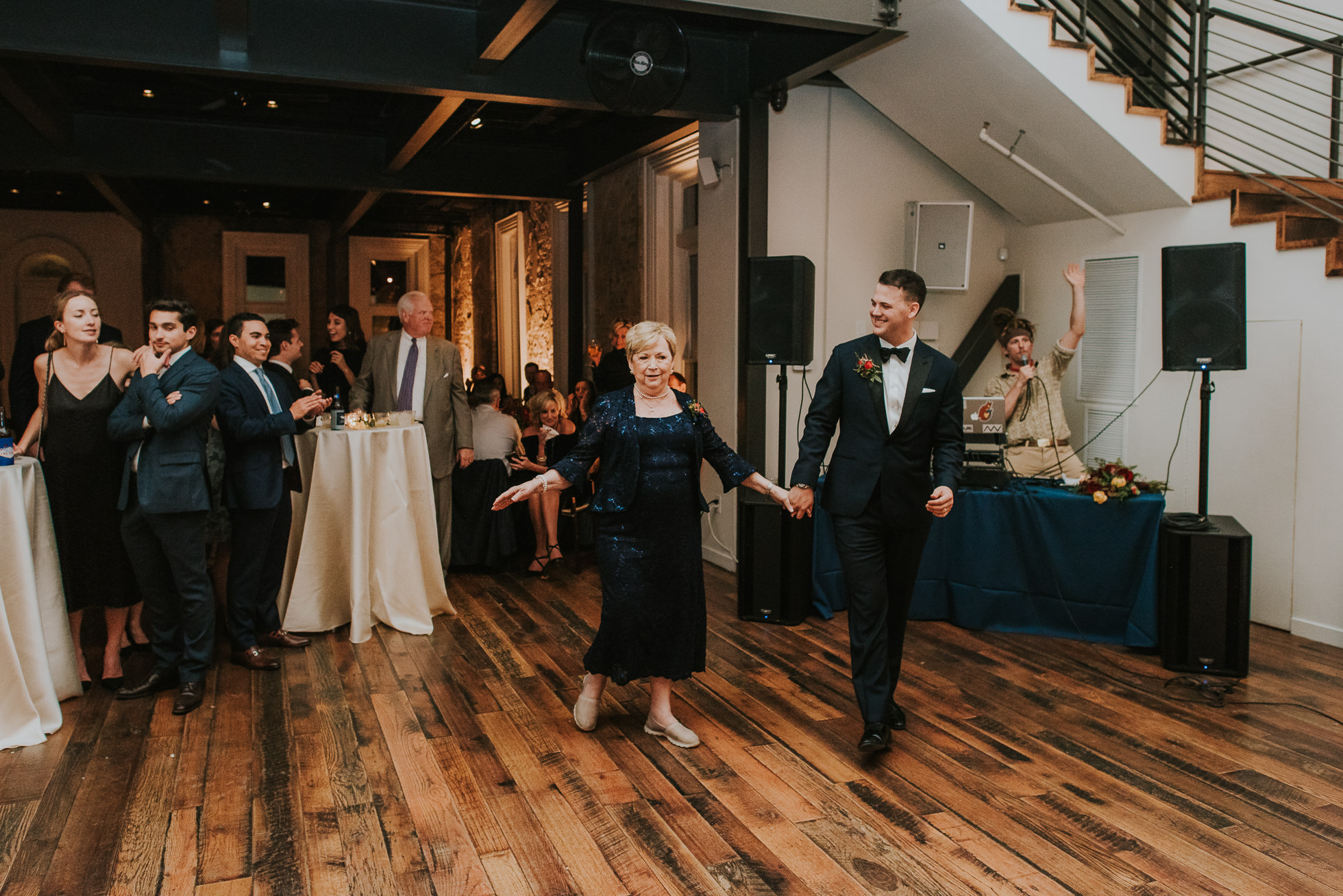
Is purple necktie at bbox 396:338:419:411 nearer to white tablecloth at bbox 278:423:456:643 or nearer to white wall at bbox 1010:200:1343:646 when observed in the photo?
white tablecloth at bbox 278:423:456:643

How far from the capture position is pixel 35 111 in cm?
619

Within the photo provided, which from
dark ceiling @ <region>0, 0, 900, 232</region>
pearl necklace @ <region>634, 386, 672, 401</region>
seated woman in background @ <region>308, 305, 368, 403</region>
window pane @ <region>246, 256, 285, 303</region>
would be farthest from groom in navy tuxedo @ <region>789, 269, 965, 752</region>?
window pane @ <region>246, 256, 285, 303</region>

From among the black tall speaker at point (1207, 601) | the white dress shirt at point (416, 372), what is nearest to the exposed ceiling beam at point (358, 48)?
the white dress shirt at point (416, 372)

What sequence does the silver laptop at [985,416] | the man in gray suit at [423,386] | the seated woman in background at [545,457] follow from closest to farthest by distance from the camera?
1. the silver laptop at [985,416]
2. the man in gray suit at [423,386]
3. the seated woman in background at [545,457]

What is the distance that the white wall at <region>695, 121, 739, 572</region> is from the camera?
6195 mm

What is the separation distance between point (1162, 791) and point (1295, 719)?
3.42 ft

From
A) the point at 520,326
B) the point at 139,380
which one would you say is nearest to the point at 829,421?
the point at 139,380

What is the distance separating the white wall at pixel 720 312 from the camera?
6.20m

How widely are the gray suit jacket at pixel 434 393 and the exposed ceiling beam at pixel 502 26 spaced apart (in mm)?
1615

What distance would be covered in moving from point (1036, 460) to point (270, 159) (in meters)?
6.14

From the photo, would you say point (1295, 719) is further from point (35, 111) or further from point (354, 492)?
point (35, 111)

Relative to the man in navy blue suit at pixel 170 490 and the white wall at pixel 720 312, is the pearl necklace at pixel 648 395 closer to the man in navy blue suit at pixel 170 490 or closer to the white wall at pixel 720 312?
the man in navy blue suit at pixel 170 490

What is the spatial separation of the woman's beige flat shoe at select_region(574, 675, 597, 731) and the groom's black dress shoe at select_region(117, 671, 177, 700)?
5.83 feet

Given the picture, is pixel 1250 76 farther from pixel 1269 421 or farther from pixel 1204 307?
pixel 1204 307
